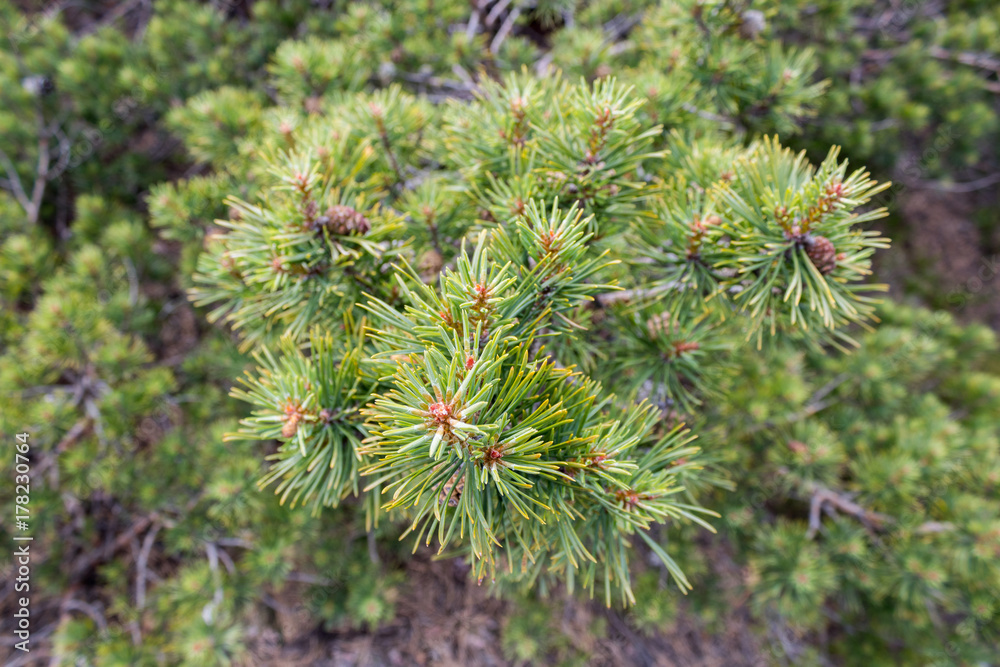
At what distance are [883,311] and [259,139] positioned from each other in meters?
2.86

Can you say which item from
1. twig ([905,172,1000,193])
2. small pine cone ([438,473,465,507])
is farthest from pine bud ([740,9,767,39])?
twig ([905,172,1000,193])

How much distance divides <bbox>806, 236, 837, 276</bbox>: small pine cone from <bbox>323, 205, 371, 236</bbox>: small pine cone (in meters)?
0.86

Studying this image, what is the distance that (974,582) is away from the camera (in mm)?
1674

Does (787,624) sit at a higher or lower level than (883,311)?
lower

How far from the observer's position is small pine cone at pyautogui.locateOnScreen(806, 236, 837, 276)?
2.70 feet

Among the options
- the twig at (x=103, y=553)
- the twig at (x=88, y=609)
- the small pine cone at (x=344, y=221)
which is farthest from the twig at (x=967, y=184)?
the twig at (x=88, y=609)

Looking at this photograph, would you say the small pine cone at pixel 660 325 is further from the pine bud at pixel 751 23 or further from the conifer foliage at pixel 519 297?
the pine bud at pixel 751 23

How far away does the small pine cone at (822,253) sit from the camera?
824mm

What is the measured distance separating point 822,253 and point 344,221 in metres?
0.91

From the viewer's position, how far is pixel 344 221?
89 centimetres

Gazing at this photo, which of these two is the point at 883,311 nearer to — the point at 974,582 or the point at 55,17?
the point at 974,582

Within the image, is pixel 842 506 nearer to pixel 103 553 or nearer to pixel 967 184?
pixel 967 184

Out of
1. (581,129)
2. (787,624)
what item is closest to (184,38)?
(581,129)

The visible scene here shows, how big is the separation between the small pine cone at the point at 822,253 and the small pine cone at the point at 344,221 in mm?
862
